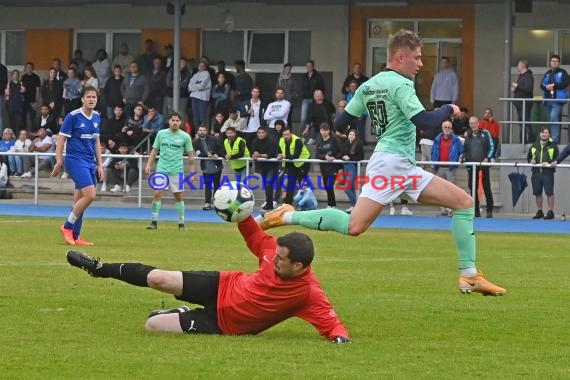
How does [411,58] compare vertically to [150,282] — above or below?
above

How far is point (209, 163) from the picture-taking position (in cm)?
2998

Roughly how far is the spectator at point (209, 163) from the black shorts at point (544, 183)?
7128mm

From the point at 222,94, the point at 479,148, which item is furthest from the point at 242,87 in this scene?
the point at 479,148

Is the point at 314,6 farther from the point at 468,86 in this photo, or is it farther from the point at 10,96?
the point at 10,96

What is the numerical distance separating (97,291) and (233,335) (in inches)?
124

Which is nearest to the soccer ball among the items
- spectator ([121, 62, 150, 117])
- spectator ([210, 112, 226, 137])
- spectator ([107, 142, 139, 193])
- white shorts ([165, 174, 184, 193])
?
white shorts ([165, 174, 184, 193])

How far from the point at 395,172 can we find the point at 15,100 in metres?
26.5

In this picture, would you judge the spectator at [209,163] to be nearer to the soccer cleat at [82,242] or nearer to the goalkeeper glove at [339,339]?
the soccer cleat at [82,242]

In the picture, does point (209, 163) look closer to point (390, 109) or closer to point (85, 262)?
point (390, 109)

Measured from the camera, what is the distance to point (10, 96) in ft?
117

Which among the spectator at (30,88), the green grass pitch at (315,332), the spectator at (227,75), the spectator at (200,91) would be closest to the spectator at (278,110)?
the spectator at (227,75)

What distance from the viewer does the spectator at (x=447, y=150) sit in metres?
28.0

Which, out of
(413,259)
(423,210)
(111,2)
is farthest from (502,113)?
(413,259)

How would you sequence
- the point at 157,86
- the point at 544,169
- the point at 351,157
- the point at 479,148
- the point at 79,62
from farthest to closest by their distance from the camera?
the point at 79,62 → the point at 157,86 → the point at 351,157 → the point at 479,148 → the point at 544,169
